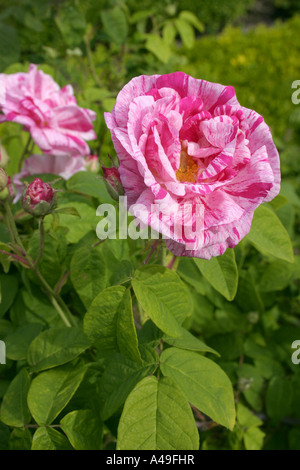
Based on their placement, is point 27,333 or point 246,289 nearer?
point 27,333

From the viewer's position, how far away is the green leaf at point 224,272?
861 mm

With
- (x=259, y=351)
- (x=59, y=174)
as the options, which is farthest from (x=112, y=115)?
(x=259, y=351)

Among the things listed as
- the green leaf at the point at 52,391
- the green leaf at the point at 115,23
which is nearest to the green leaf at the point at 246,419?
the green leaf at the point at 52,391

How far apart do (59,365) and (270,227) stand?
543 millimetres

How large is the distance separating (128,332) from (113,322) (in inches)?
2.4

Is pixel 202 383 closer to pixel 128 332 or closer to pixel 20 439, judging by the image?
pixel 128 332

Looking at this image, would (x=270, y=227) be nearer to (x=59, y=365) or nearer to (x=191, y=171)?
(x=191, y=171)

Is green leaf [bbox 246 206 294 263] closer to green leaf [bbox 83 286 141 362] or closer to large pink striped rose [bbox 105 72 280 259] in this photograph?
large pink striped rose [bbox 105 72 280 259]

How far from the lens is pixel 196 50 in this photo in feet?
13.9

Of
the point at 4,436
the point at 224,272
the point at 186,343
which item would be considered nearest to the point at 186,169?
the point at 224,272

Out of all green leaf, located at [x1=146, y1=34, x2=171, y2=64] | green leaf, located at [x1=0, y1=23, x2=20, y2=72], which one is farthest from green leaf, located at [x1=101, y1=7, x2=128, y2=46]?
green leaf, located at [x1=0, y1=23, x2=20, y2=72]

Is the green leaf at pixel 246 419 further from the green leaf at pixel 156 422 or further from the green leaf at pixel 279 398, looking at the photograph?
the green leaf at pixel 156 422

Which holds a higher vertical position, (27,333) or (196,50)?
(196,50)

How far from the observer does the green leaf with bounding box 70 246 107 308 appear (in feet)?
3.06
